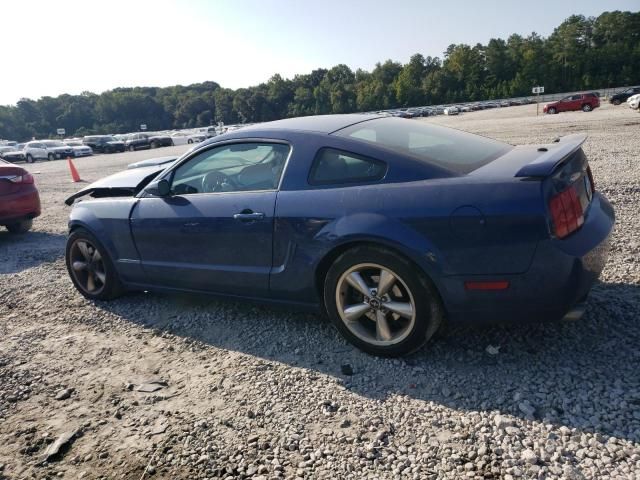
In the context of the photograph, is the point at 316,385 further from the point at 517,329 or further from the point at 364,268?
the point at 517,329

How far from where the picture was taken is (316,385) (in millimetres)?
2922

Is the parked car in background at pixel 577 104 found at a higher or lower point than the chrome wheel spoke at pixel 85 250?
lower

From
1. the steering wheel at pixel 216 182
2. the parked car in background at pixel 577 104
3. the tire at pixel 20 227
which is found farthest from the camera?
the parked car in background at pixel 577 104

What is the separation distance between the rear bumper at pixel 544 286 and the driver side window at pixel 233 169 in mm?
1472

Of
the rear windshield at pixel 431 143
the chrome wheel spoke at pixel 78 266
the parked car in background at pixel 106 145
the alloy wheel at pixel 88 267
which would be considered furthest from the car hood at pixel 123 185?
the parked car in background at pixel 106 145

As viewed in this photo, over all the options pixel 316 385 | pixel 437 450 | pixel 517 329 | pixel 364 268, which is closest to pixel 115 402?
pixel 316 385

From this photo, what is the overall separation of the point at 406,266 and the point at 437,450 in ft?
3.33

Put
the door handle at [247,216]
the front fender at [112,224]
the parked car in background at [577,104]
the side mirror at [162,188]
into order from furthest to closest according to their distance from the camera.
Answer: the parked car in background at [577,104] → the front fender at [112,224] → the side mirror at [162,188] → the door handle at [247,216]

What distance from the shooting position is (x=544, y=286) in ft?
8.43

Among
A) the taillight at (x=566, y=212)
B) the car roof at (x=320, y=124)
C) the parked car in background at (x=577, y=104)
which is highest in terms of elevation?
the car roof at (x=320, y=124)

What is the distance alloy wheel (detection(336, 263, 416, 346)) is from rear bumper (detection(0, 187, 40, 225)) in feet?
21.0

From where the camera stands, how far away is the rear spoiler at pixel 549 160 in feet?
8.52

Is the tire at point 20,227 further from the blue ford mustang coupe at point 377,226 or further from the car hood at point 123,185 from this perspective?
the blue ford mustang coupe at point 377,226

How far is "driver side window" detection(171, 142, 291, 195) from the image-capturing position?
3.46 metres
